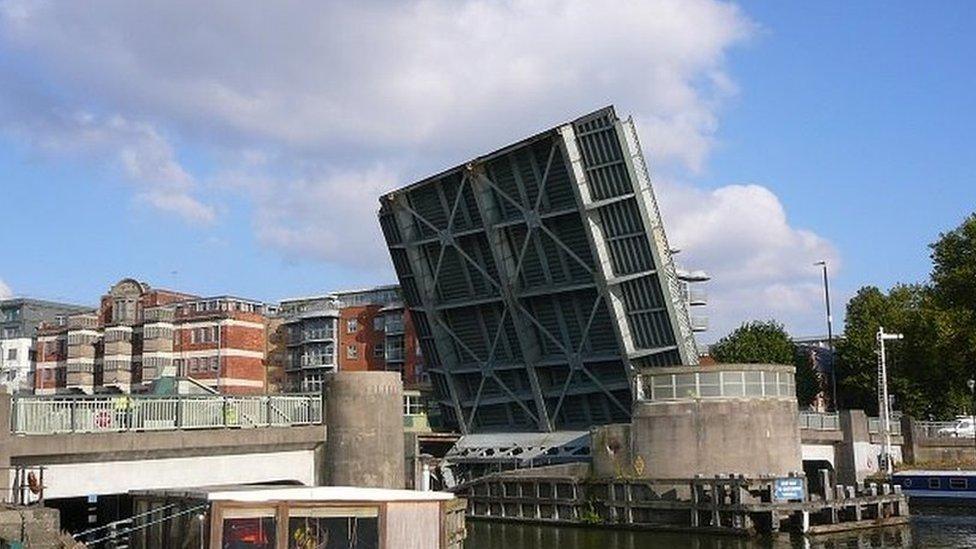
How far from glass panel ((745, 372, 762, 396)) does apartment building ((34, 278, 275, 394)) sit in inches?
2342

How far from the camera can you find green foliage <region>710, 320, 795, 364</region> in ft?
287

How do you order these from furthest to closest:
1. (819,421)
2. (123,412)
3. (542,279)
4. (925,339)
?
(925,339) → (819,421) → (542,279) → (123,412)

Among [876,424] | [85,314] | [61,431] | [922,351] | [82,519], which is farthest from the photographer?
[85,314]

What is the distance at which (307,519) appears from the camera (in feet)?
47.3

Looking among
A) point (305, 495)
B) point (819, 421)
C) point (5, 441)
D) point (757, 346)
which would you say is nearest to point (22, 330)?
point (757, 346)

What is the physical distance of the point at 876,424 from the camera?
57500 mm

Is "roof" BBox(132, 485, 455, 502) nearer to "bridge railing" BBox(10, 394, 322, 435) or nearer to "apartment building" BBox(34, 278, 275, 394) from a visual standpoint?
"bridge railing" BBox(10, 394, 322, 435)

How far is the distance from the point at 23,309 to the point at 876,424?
9366 cm

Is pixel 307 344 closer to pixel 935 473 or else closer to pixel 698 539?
pixel 935 473

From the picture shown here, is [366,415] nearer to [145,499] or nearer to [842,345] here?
[145,499]

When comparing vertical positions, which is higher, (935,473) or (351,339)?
(351,339)

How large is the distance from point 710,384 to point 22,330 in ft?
312

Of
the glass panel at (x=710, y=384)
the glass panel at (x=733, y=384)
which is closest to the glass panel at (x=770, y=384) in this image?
the glass panel at (x=733, y=384)

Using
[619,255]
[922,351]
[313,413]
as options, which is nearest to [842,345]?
[922,351]
